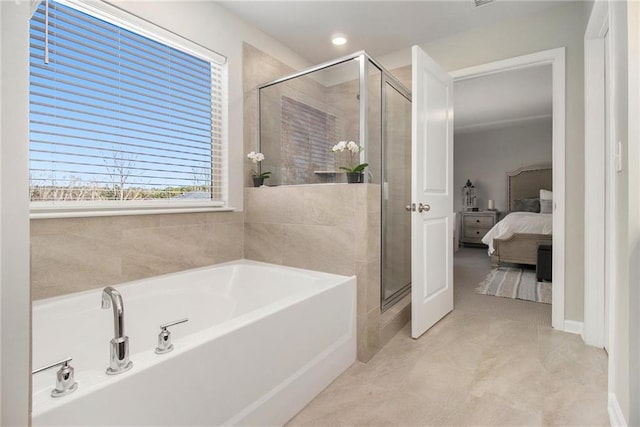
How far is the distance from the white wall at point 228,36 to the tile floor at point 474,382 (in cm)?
162

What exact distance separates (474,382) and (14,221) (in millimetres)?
2026

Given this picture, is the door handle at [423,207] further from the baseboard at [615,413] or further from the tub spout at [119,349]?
the tub spout at [119,349]

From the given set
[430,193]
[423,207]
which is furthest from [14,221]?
[430,193]

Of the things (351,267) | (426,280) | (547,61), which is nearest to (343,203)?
(351,267)

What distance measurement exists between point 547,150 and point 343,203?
5775 millimetres

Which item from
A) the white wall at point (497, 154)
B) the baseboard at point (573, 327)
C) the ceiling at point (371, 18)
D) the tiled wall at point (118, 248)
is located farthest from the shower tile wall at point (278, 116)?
the white wall at point (497, 154)

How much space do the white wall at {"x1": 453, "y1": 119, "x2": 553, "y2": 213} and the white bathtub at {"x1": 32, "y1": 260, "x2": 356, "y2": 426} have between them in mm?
5791

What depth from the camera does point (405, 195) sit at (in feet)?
9.11

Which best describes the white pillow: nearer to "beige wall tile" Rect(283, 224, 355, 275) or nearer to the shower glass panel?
the shower glass panel

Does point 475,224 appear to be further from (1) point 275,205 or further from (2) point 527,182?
(1) point 275,205

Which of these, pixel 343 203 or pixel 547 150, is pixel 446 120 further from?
pixel 547 150

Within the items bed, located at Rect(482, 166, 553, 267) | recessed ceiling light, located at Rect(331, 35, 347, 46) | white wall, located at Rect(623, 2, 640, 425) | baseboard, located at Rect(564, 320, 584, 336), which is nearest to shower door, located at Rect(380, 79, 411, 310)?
recessed ceiling light, located at Rect(331, 35, 347, 46)

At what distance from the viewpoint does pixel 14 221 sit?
361 millimetres

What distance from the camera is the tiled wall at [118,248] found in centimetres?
160
